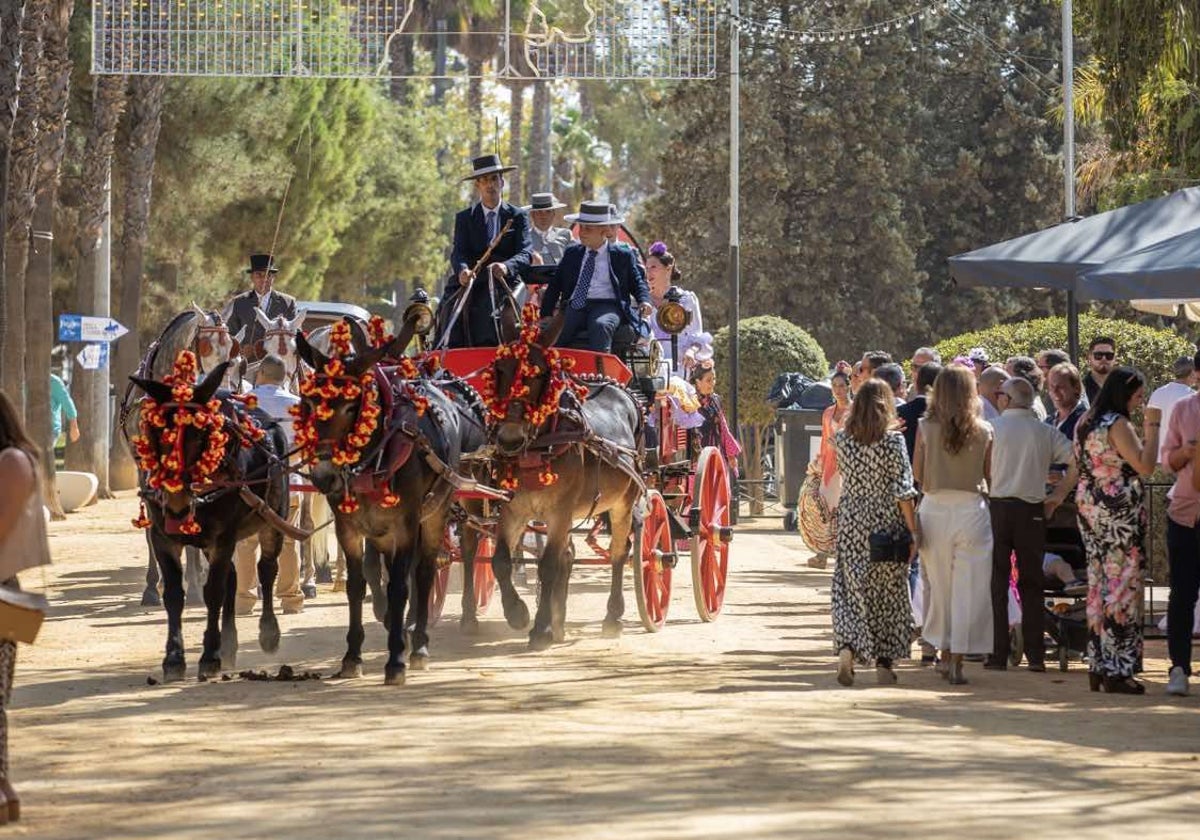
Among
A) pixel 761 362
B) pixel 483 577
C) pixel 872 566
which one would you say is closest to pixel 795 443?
pixel 761 362

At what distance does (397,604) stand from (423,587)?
0.63 meters

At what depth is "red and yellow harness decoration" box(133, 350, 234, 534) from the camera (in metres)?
12.5

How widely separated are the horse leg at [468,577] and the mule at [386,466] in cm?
174

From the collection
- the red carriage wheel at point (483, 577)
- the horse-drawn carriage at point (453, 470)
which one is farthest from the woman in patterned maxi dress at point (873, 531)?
the red carriage wheel at point (483, 577)

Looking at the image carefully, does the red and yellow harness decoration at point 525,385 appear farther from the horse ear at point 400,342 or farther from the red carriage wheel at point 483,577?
the red carriage wheel at point 483,577

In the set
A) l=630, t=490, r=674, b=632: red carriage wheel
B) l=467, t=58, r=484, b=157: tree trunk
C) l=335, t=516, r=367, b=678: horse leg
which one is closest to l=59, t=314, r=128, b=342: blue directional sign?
l=630, t=490, r=674, b=632: red carriage wheel

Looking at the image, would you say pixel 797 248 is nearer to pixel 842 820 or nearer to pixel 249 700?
pixel 249 700

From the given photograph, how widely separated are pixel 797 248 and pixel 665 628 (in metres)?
35.7

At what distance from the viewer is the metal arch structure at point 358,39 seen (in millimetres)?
26484

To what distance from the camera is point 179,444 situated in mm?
12445

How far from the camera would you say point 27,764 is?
9.66 meters

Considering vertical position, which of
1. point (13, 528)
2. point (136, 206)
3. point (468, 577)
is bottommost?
point (468, 577)

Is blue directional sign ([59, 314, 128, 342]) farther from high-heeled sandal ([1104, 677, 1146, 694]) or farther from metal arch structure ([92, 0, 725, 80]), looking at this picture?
high-heeled sandal ([1104, 677, 1146, 694])

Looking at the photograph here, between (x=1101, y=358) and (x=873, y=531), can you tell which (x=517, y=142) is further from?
(x=873, y=531)
